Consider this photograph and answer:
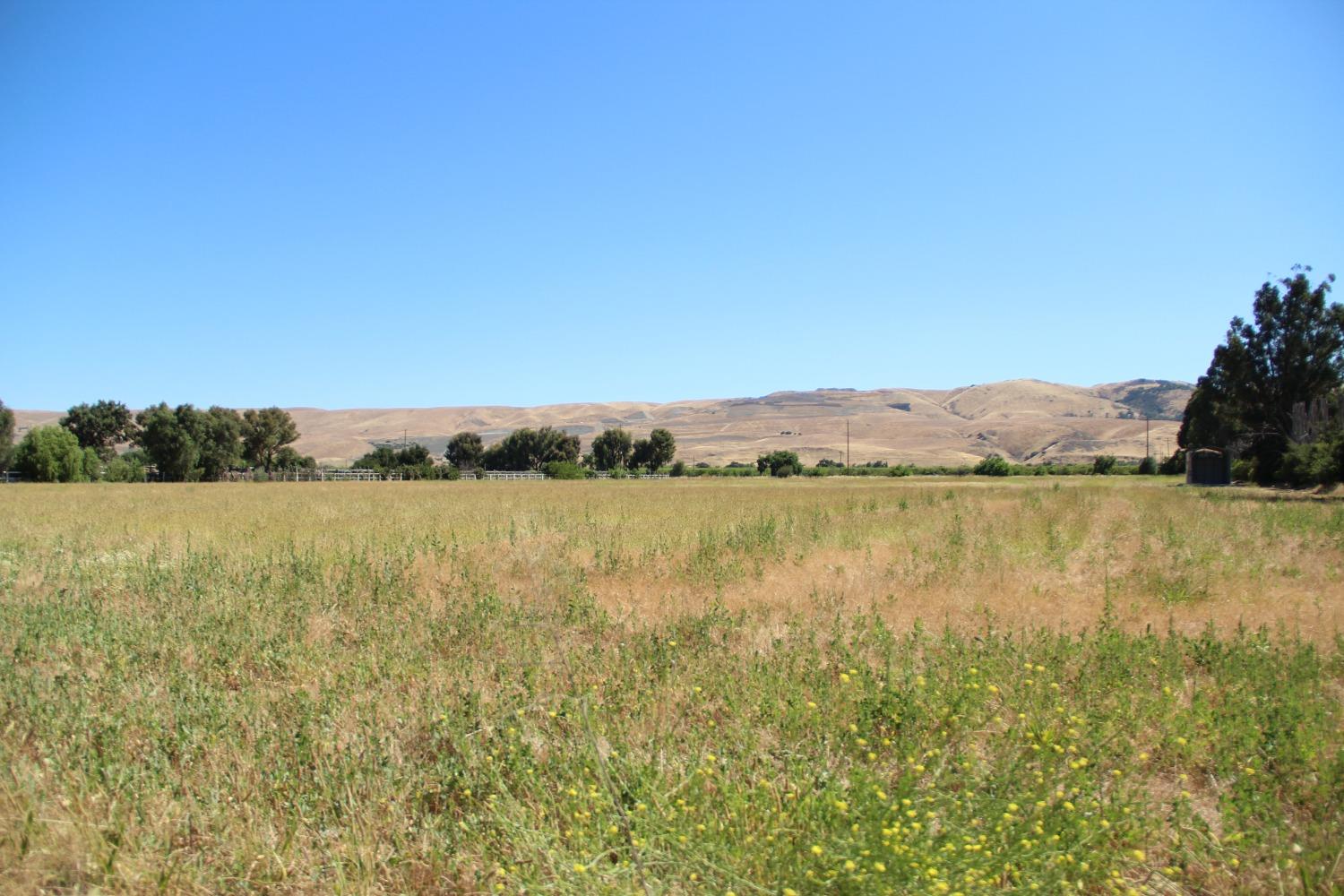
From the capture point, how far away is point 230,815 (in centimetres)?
445

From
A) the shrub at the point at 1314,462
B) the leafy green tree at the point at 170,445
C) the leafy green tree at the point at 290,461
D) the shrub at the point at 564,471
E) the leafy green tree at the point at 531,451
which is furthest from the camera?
the leafy green tree at the point at 531,451

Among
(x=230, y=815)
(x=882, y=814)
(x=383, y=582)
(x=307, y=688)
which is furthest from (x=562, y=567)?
(x=882, y=814)

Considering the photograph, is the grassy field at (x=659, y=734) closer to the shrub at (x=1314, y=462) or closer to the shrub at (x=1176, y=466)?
the shrub at (x=1314, y=462)

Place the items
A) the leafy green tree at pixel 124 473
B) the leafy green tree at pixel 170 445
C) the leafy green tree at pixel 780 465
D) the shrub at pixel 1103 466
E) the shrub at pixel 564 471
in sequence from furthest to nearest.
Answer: the leafy green tree at pixel 780 465 → the shrub at pixel 1103 466 → the shrub at pixel 564 471 → the leafy green tree at pixel 170 445 → the leafy green tree at pixel 124 473

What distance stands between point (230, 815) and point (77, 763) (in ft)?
4.99

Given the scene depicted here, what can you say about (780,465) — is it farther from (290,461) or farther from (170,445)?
(170,445)

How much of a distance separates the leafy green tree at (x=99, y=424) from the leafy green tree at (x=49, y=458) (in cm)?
3605

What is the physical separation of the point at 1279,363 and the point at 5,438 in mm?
114963

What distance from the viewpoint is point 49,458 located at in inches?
2923

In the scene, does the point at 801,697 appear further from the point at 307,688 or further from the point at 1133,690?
the point at 307,688

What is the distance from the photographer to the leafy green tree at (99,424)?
111m

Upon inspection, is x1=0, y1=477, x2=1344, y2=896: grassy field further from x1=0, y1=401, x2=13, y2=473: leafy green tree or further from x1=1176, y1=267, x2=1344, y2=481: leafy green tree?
x1=0, y1=401, x2=13, y2=473: leafy green tree

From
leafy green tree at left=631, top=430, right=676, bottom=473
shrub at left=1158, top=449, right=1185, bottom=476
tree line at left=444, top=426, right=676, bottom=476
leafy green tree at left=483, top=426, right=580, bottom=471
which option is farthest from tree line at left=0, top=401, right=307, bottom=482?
shrub at left=1158, top=449, right=1185, bottom=476


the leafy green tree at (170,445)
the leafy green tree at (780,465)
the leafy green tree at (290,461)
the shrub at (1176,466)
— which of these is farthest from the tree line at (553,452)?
the shrub at (1176,466)
